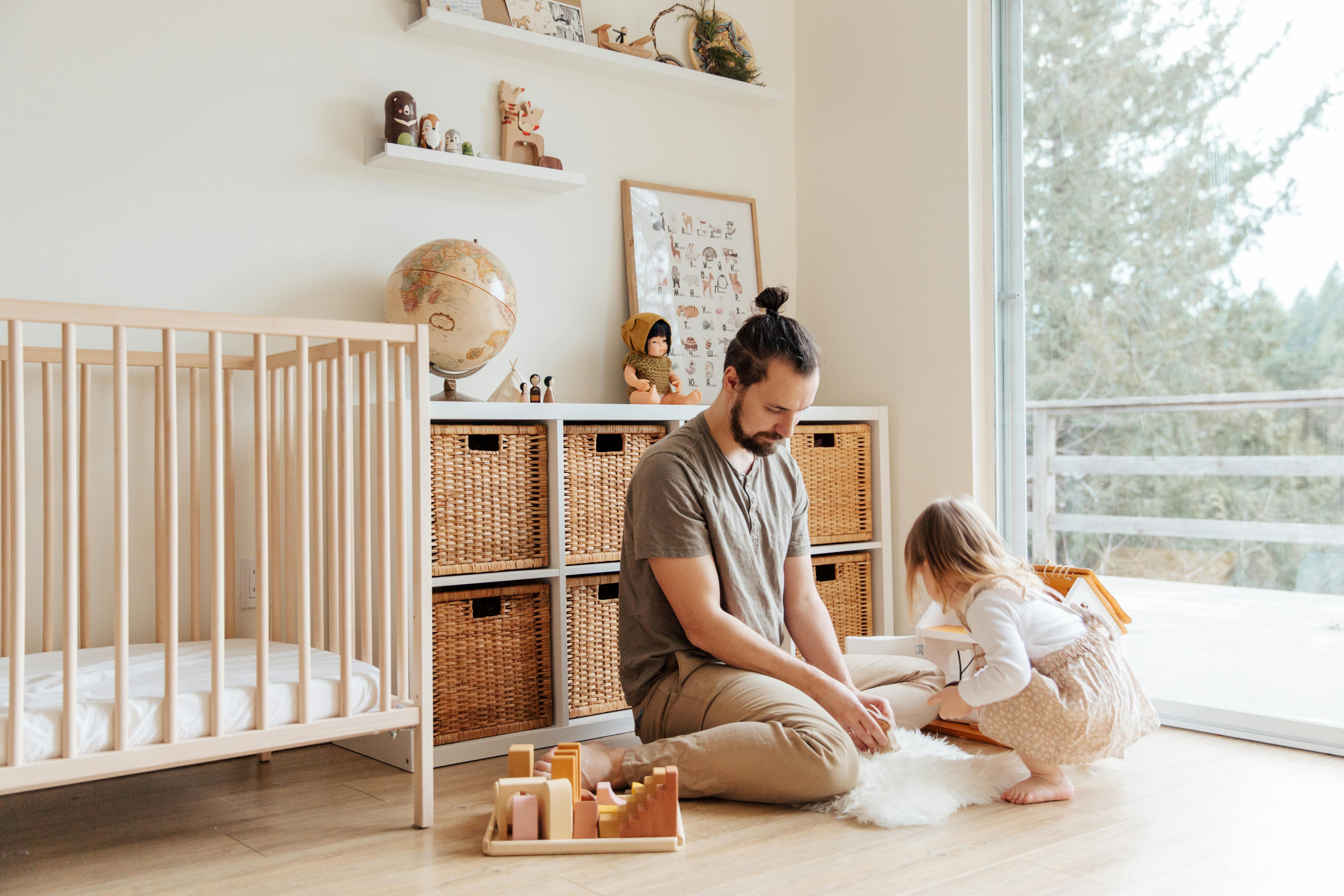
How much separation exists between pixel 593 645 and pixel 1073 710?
1036mm

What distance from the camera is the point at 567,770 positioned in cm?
166

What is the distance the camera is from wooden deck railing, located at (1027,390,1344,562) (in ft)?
7.06

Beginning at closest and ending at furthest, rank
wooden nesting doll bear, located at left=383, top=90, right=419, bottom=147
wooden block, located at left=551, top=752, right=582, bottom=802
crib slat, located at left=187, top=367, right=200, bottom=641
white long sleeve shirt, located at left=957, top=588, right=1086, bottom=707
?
wooden block, located at left=551, top=752, right=582, bottom=802 < white long sleeve shirt, located at left=957, top=588, right=1086, bottom=707 < crib slat, located at left=187, top=367, right=200, bottom=641 < wooden nesting doll bear, located at left=383, top=90, right=419, bottom=147

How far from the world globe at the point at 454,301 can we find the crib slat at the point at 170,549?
0.72m

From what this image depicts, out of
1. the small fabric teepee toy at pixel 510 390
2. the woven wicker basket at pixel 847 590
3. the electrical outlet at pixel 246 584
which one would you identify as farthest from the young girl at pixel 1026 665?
the electrical outlet at pixel 246 584

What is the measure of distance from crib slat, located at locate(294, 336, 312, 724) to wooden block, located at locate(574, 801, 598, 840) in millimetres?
438

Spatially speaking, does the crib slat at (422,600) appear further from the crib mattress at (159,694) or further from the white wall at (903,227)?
the white wall at (903,227)

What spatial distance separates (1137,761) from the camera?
205 centimetres

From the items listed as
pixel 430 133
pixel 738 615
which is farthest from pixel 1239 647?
pixel 430 133

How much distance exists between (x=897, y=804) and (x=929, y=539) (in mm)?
469

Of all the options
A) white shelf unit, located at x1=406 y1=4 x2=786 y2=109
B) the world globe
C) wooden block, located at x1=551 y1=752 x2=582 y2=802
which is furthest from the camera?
white shelf unit, located at x1=406 y1=4 x2=786 y2=109

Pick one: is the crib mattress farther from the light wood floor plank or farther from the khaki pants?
the khaki pants

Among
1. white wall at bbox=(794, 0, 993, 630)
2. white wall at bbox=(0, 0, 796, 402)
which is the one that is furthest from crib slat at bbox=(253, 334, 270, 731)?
white wall at bbox=(794, 0, 993, 630)

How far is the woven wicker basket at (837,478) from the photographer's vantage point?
2.70 metres
